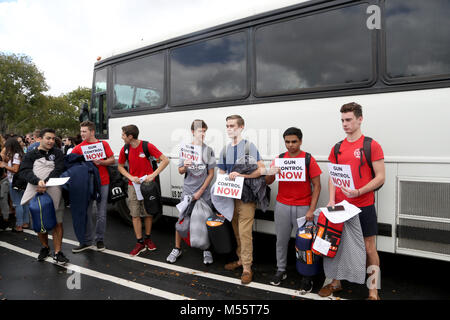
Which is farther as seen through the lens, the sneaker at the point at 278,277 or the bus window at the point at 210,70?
the bus window at the point at 210,70

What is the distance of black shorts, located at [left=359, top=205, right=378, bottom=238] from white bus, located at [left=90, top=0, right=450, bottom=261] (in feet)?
1.30

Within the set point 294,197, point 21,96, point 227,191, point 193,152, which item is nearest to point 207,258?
point 227,191

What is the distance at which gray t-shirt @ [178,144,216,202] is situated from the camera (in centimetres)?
442

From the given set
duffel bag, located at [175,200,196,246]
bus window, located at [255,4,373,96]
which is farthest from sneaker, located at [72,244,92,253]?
bus window, located at [255,4,373,96]

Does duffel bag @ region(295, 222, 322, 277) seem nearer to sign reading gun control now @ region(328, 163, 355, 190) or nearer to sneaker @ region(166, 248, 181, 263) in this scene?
sign reading gun control now @ region(328, 163, 355, 190)

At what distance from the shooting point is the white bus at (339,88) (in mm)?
3316

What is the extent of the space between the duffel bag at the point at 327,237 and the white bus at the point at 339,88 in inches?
27.3

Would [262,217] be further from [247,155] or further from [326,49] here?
[326,49]

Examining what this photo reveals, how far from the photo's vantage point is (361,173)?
3225 millimetres

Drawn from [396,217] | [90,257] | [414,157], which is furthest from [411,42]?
[90,257]

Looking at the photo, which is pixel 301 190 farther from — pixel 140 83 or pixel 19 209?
→ pixel 19 209

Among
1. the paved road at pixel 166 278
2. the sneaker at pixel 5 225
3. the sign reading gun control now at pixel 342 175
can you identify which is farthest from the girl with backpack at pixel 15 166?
the sign reading gun control now at pixel 342 175

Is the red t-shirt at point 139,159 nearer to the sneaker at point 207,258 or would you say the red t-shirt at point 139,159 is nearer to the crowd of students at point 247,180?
the crowd of students at point 247,180
